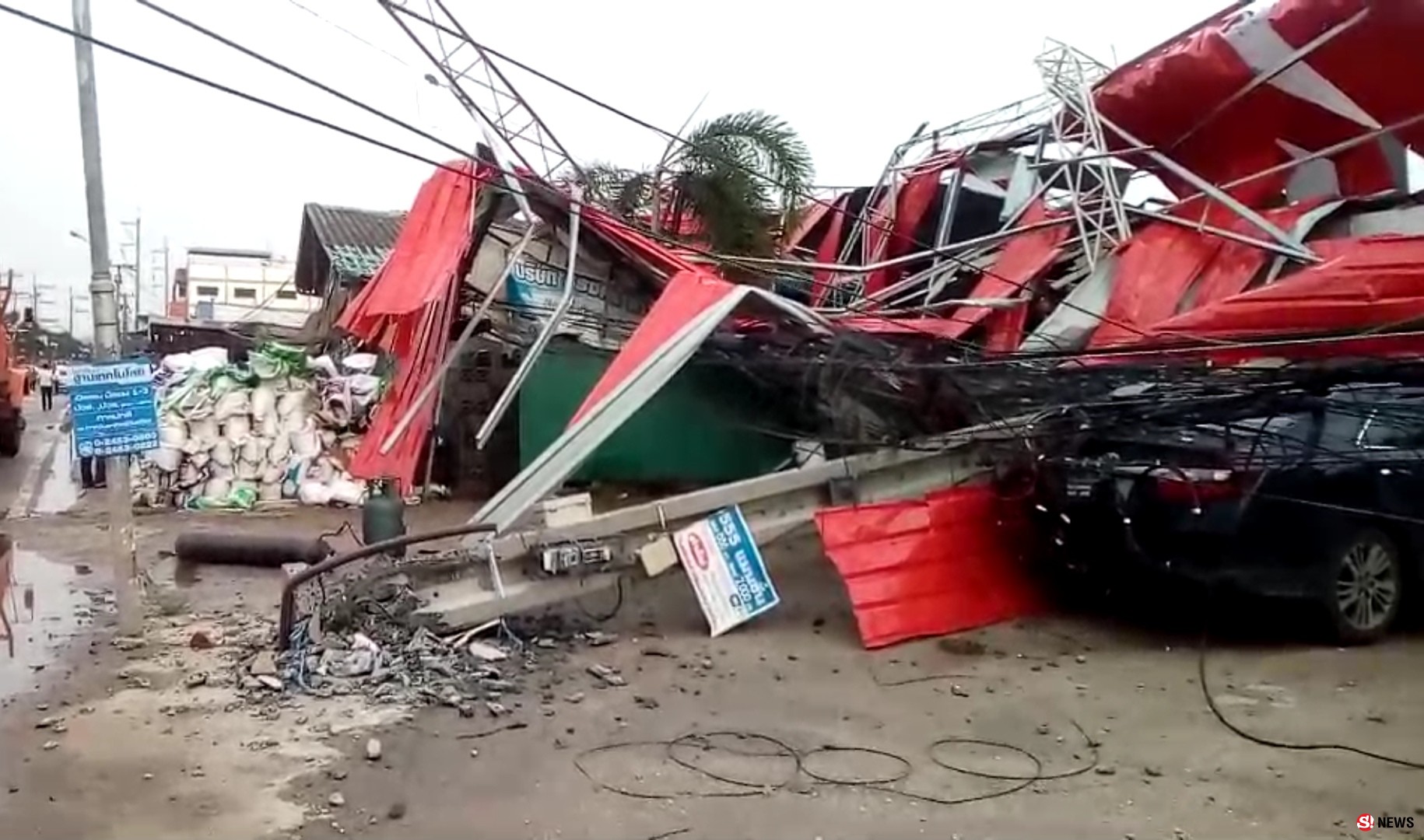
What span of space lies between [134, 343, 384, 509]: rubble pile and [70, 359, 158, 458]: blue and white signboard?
267 inches

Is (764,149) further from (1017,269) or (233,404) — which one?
(233,404)

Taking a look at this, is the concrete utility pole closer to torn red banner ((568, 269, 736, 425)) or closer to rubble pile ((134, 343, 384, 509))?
torn red banner ((568, 269, 736, 425))

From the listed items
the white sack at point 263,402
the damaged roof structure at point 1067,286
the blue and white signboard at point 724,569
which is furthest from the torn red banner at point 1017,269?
the white sack at point 263,402

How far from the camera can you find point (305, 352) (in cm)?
1755

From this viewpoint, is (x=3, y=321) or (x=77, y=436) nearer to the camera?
(x=77, y=436)

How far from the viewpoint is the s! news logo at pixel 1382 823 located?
5270 mm

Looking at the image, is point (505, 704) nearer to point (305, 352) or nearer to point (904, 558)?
point (904, 558)

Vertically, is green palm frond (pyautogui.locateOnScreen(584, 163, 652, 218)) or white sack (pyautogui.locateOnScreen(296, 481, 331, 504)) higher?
green palm frond (pyautogui.locateOnScreen(584, 163, 652, 218))

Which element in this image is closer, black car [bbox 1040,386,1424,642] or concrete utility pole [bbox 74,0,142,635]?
black car [bbox 1040,386,1424,642]

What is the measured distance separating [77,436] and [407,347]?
274 cm

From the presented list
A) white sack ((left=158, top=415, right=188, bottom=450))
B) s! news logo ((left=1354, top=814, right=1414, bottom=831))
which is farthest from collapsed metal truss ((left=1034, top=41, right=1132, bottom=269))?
white sack ((left=158, top=415, right=188, bottom=450))

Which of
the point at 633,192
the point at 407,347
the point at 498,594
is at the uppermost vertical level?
the point at 633,192

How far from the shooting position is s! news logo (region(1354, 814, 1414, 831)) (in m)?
5.27

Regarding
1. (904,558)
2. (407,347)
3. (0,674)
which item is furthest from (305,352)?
(904,558)
